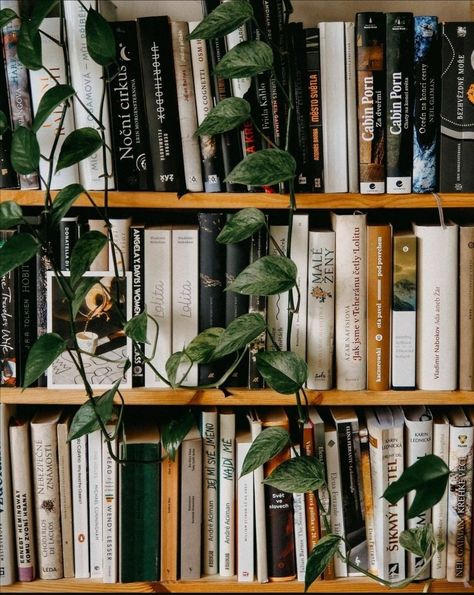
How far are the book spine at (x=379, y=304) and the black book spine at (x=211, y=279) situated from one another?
0.77ft

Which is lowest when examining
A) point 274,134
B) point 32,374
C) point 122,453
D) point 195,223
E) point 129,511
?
point 129,511

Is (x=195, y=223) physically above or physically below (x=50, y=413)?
above

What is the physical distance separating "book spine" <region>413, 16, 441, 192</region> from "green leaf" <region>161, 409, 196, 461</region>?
0.52 meters

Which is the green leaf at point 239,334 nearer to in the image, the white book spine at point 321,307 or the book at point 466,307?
the white book spine at point 321,307

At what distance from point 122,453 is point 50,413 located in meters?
0.16

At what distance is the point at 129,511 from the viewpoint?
1354 mm

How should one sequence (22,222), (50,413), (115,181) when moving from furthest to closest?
1. (50,413)
2. (115,181)
3. (22,222)

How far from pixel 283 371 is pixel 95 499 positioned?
392mm

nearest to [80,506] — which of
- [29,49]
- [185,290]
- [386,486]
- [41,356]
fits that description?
[41,356]

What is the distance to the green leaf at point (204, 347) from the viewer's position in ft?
4.24

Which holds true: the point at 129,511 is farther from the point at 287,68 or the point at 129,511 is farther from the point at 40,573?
the point at 287,68

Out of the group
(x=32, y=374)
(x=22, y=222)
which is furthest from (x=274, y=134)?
(x=32, y=374)

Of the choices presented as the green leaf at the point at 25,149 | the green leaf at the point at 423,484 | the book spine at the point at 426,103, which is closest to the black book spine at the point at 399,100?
the book spine at the point at 426,103

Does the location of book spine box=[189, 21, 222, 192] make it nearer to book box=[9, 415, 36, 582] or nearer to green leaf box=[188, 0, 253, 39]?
green leaf box=[188, 0, 253, 39]
